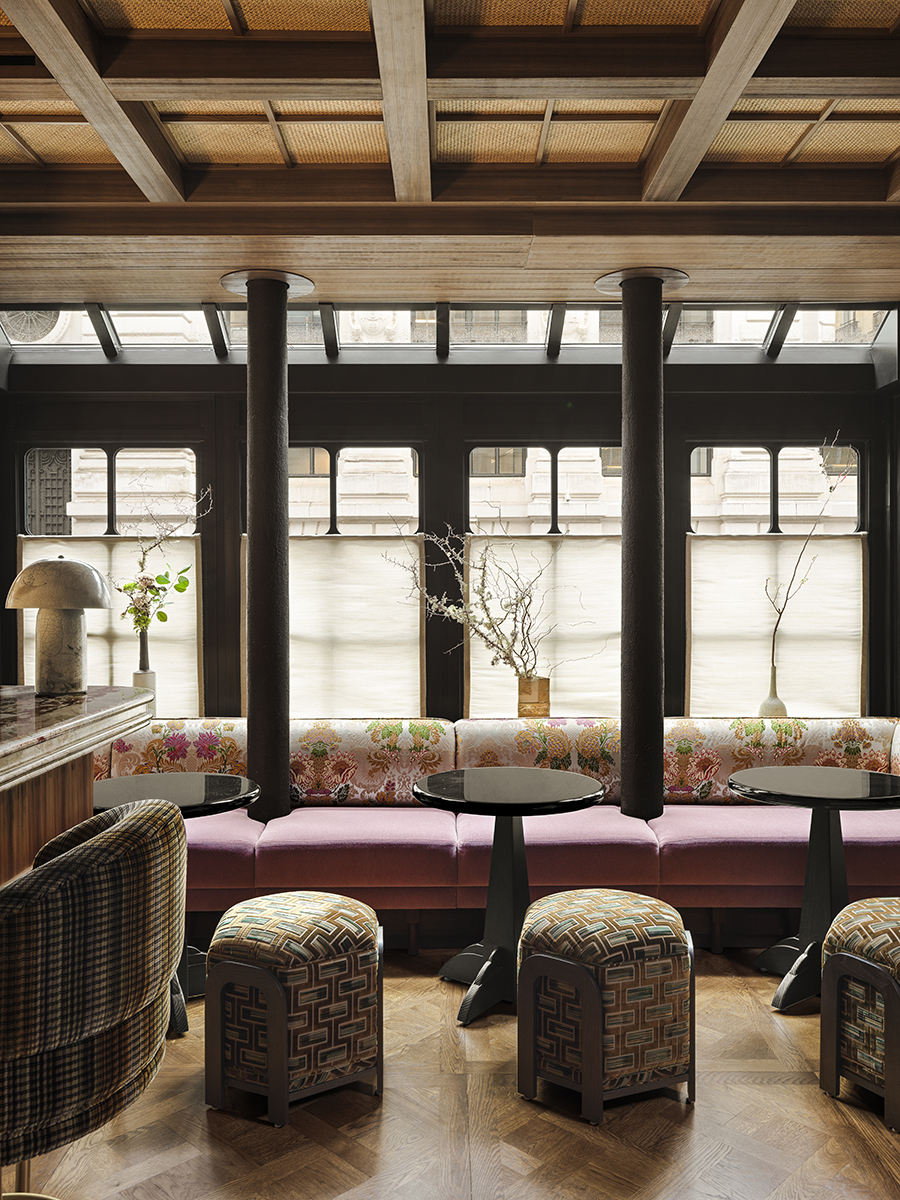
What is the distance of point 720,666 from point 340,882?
2.53 metres

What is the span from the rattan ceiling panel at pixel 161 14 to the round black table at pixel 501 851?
2563 millimetres

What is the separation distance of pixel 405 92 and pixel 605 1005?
9.19 ft

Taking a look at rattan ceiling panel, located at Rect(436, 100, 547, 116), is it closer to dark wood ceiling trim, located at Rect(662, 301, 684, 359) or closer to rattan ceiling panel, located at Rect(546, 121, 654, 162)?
rattan ceiling panel, located at Rect(546, 121, 654, 162)

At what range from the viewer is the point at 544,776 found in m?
3.75

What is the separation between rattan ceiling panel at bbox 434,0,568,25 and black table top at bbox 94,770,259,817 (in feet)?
8.55

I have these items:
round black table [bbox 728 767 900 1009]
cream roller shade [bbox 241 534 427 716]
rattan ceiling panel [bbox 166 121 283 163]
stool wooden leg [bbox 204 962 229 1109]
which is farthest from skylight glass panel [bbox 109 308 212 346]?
round black table [bbox 728 767 900 1009]

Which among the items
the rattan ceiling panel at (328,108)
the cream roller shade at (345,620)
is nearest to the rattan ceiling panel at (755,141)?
the rattan ceiling panel at (328,108)

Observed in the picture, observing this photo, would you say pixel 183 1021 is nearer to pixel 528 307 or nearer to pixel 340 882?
pixel 340 882

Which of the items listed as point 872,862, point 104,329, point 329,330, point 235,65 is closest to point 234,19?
point 235,65

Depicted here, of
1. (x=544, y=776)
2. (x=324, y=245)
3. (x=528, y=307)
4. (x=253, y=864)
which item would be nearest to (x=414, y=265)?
(x=324, y=245)

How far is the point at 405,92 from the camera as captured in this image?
2.77 metres

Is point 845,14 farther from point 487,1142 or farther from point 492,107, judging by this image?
point 487,1142

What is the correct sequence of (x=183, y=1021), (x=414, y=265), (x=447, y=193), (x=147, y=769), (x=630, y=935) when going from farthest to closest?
(x=147, y=769), (x=414, y=265), (x=447, y=193), (x=183, y=1021), (x=630, y=935)

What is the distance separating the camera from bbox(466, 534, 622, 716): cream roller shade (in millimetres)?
5129
